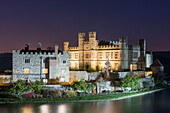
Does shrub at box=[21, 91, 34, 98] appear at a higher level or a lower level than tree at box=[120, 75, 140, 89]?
lower

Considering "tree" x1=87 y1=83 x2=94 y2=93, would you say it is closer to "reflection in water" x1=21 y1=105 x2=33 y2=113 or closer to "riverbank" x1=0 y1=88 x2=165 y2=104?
"riverbank" x1=0 y1=88 x2=165 y2=104

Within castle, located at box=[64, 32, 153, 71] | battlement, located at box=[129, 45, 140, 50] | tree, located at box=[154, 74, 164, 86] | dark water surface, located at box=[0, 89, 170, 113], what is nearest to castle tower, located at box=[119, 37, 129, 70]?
castle, located at box=[64, 32, 153, 71]

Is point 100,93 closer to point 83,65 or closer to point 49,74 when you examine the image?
point 49,74

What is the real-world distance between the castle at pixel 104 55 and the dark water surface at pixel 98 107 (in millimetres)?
16898

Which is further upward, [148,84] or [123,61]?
[123,61]

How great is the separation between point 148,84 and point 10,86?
2285 cm

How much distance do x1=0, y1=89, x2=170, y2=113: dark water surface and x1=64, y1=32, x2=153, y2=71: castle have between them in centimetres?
1690

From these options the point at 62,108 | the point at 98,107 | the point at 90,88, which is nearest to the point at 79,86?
the point at 90,88

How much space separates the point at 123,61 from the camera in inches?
2264

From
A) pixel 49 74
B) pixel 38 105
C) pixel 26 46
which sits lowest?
pixel 38 105

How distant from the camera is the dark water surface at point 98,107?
33975 mm

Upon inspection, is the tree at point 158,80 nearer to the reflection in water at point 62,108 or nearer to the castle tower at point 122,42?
the castle tower at point 122,42

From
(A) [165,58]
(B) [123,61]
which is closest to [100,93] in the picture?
(B) [123,61]

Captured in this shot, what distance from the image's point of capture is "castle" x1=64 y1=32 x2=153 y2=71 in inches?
2270
